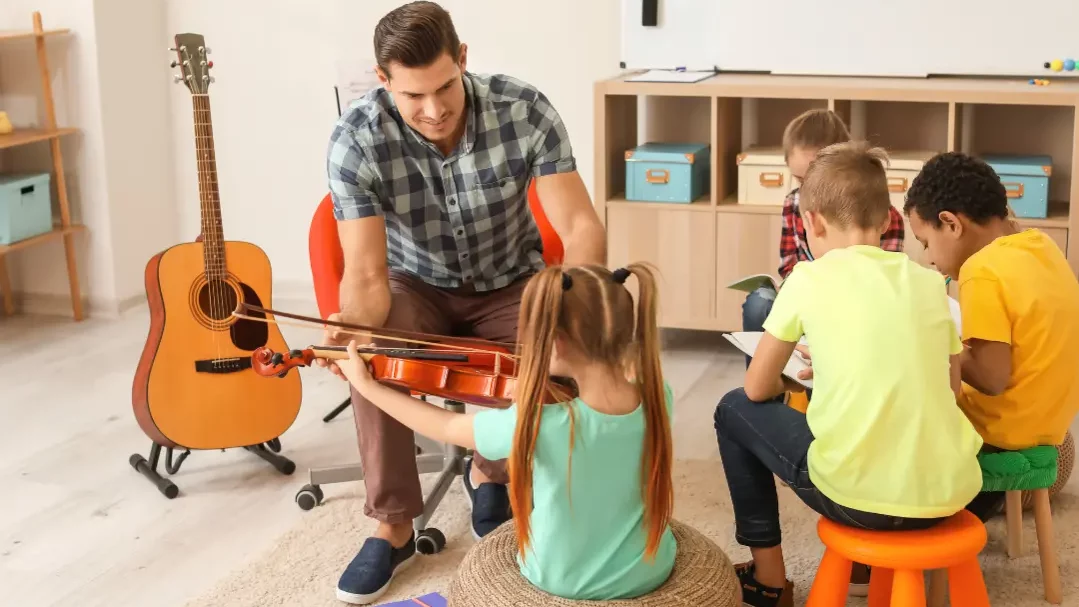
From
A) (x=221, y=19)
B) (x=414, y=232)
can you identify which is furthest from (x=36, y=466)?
(x=221, y=19)

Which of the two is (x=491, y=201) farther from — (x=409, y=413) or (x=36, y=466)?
(x=36, y=466)

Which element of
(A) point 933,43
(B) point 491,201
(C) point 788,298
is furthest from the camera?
(A) point 933,43

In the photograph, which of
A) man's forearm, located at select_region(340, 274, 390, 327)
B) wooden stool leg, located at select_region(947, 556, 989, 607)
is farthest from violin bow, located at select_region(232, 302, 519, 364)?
wooden stool leg, located at select_region(947, 556, 989, 607)

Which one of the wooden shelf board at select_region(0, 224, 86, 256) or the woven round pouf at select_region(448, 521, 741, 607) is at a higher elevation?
the wooden shelf board at select_region(0, 224, 86, 256)

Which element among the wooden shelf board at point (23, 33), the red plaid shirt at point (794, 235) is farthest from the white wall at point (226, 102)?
the red plaid shirt at point (794, 235)

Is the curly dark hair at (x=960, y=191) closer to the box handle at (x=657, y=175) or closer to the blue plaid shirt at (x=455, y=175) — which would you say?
the blue plaid shirt at (x=455, y=175)

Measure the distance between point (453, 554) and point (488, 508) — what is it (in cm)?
12

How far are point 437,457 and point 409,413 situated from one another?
88 centimetres

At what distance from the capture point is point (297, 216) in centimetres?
421

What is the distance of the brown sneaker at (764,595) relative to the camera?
6.91ft

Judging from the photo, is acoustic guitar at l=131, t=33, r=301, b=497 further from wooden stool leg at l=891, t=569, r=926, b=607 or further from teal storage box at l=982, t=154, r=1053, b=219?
teal storage box at l=982, t=154, r=1053, b=219

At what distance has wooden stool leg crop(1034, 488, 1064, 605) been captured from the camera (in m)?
2.15

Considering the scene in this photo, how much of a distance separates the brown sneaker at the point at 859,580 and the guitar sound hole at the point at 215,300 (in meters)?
1.42

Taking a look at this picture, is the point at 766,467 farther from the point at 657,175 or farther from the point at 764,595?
the point at 657,175
